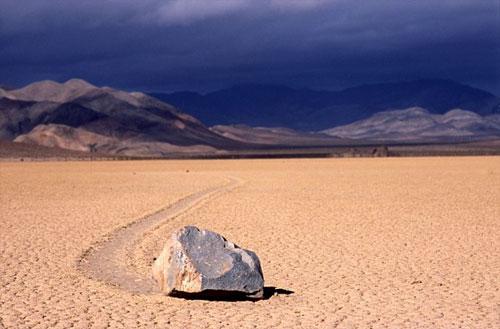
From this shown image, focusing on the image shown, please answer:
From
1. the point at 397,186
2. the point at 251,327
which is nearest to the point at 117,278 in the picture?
the point at 251,327

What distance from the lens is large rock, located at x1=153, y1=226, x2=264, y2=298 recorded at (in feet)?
30.1

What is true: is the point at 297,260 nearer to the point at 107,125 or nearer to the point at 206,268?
the point at 206,268

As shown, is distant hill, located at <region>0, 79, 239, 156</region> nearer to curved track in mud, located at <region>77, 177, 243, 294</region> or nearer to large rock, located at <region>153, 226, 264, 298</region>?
curved track in mud, located at <region>77, 177, 243, 294</region>

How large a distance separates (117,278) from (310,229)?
6.61 meters

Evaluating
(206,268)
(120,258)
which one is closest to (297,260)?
(120,258)

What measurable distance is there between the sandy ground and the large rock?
21 centimetres

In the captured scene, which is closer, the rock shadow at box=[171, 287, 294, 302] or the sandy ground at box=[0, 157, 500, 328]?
the sandy ground at box=[0, 157, 500, 328]

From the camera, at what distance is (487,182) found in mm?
33906

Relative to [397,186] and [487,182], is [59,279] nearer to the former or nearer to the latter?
[397,186]

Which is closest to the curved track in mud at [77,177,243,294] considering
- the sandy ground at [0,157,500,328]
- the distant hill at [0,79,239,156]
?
the sandy ground at [0,157,500,328]

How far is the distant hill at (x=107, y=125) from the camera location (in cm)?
12368

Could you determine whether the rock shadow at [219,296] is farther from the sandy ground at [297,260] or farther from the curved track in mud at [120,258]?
the curved track in mud at [120,258]

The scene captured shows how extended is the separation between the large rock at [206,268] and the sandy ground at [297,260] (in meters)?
0.21

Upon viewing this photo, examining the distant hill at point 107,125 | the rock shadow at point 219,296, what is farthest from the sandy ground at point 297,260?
the distant hill at point 107,125
